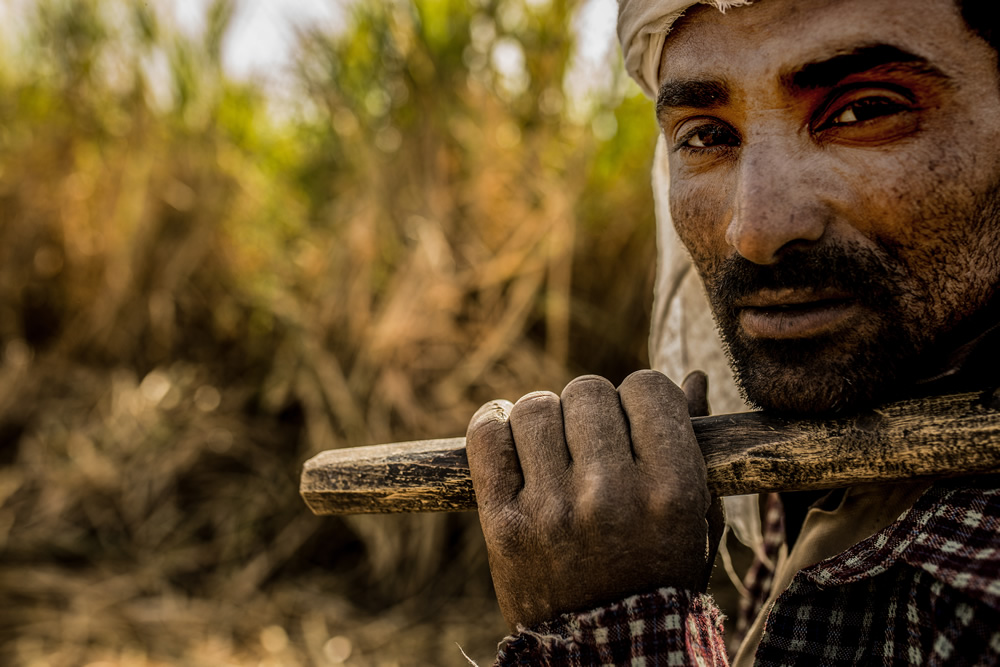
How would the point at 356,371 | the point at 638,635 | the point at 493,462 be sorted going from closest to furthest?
1. the point at 638,635
2. the point at 493,462
3. the point at 356,371

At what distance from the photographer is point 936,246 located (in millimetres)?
904

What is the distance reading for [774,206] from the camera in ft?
2.97

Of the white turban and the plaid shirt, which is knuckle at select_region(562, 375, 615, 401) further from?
the white turban

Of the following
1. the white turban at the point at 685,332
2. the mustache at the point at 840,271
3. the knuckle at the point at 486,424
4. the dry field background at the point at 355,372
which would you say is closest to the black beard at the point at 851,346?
the mustache at the point at 840,271

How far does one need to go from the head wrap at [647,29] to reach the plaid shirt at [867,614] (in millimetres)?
690

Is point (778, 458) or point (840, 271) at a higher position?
point (840, 271)

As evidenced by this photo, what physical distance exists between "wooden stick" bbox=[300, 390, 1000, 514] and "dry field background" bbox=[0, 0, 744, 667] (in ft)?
6.32

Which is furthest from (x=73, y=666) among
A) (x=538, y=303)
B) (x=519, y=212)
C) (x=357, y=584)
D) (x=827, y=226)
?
(x=827, y=226)

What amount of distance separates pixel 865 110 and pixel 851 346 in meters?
0.30

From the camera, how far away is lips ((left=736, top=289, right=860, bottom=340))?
915 millimetres

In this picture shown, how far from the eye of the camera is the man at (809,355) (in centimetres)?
85

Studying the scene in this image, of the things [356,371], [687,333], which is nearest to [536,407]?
[687,333]

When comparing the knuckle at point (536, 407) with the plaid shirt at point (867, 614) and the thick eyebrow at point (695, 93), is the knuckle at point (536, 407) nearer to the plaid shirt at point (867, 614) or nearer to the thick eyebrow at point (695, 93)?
the plaid shirt at point (867, 614)

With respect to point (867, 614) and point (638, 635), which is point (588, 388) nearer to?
point (638, 635)
